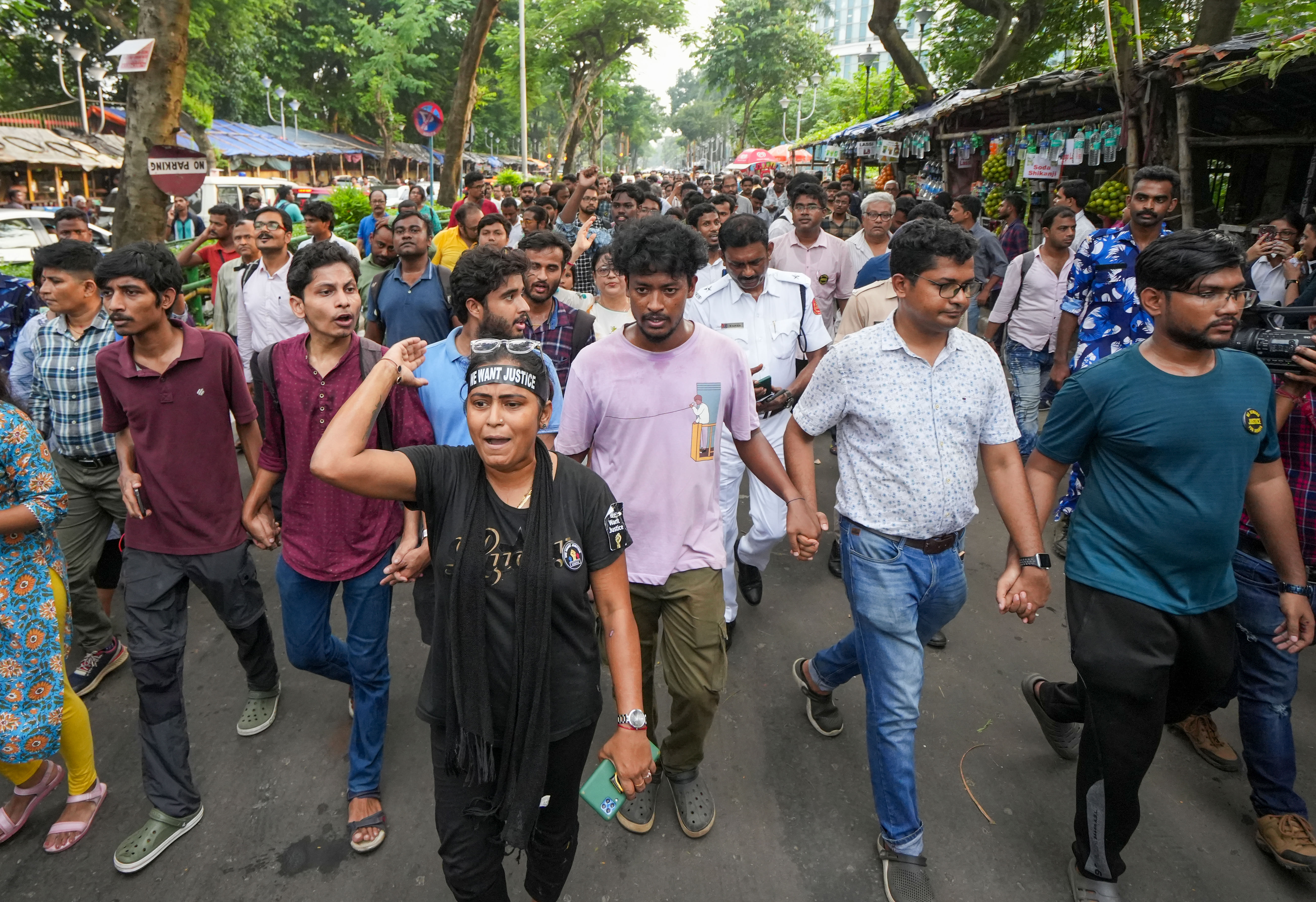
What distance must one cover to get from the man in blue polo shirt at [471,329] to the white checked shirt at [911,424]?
3.51 feet

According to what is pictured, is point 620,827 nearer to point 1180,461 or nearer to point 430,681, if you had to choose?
point 430,681

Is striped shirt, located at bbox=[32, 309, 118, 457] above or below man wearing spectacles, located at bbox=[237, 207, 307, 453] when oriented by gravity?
below

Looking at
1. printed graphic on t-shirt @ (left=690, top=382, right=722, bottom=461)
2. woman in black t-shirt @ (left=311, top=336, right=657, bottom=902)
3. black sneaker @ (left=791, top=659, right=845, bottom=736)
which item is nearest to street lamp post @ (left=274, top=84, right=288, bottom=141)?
printed graphic on t-shirt @ (left=690, top=382, right=722, bottom=461)

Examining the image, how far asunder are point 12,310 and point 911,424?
5.21 metres

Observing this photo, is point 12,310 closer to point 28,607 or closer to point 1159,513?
point 28,607

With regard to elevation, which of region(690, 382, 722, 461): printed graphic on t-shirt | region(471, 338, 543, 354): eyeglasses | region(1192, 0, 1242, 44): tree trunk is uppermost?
region(1192, 0, 1242, 44): tree trunk

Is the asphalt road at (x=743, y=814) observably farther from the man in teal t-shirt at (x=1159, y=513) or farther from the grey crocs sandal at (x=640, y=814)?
the man in teal t-shirt at (x=1159, y=513)

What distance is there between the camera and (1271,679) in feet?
9.25

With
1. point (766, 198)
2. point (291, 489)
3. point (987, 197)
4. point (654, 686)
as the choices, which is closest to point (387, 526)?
point (291, 489)

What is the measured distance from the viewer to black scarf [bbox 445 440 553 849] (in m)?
2.01

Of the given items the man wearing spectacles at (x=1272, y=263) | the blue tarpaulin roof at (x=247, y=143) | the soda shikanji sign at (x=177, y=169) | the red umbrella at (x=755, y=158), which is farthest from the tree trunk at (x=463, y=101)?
the blue tarpaulin roof at (x=247, y=143)

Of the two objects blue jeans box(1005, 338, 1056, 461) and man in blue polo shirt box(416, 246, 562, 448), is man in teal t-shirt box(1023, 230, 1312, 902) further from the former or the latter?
blue jeans box(1005, 338, 1056, 461)

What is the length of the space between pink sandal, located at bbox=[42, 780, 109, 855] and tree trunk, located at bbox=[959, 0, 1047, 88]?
17.3 meters

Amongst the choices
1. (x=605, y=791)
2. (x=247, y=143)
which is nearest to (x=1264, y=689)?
(x=605, y=791)
